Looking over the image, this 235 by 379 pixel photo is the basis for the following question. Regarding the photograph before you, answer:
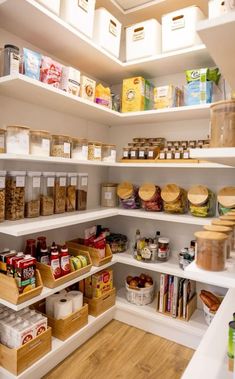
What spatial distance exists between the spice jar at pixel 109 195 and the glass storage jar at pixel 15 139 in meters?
1.07

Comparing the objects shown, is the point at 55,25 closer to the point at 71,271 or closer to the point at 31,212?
the point at 31,212

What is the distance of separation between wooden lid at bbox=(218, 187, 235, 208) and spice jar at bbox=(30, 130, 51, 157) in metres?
1.17

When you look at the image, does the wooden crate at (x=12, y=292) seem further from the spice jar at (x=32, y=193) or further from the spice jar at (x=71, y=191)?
the spice jar at (x=71, y=191)

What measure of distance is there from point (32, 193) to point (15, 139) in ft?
1.36

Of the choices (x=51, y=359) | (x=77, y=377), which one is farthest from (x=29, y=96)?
(x=77, y=377)

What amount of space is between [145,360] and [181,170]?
1410mm

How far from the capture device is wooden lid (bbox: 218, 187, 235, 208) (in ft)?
5.87

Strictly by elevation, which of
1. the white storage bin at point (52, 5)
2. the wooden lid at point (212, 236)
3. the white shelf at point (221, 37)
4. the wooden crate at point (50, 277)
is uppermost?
the white storage bin at point (52, 5)

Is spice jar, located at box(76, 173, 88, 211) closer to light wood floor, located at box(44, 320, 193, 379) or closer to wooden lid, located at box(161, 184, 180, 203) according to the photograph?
wooden lid, located at box(161, 184, 180, 203)

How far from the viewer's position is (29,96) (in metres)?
1.70

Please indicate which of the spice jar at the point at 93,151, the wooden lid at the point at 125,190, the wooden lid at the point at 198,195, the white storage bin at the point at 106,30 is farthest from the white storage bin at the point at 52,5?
the wooden lid at the point at 198,195

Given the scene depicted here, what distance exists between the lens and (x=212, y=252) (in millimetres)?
895

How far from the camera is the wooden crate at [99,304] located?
205 cm

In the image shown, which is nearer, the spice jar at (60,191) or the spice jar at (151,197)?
the spice jar at (60,191)
